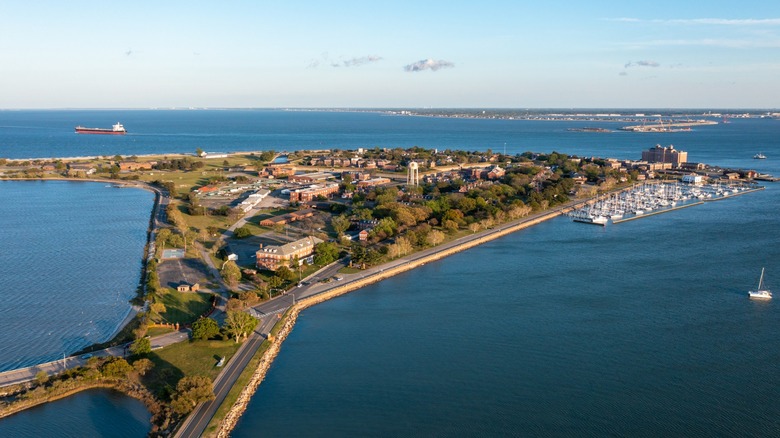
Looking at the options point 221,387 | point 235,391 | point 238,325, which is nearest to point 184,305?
point 238,325

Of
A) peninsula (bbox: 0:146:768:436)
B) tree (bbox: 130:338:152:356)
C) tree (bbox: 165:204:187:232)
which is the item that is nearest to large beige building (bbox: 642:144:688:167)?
peninsula (bbox: 0:146:768:436)

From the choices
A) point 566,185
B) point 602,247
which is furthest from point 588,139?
point 602,247

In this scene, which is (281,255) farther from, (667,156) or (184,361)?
(667,156)

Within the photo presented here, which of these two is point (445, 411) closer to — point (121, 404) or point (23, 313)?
point (121, 404)

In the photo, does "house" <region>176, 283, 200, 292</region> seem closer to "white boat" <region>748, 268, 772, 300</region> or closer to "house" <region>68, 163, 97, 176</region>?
"white boat" <region>748, 268, 772, 300</region>

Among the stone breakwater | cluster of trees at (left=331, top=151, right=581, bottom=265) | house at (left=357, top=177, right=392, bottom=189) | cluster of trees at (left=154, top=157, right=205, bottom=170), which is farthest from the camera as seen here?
cluster of trees at (left=154, top=157, right=205, bottom=170)

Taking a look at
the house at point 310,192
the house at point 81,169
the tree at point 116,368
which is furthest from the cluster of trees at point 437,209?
the house at point 81,169
